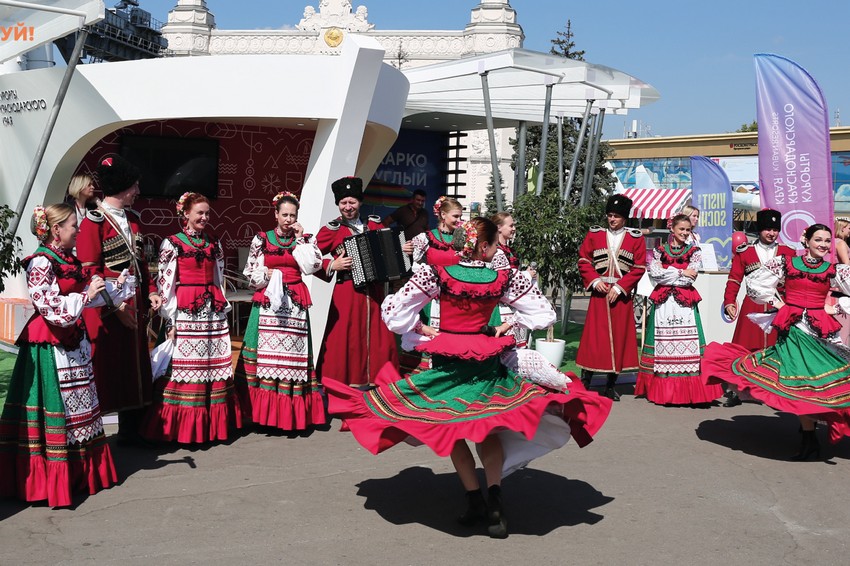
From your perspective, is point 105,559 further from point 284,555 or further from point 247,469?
point 247,469

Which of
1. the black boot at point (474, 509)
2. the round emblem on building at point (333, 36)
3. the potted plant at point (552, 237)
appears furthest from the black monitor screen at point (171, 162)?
the round emblem on building at point (333, 36)

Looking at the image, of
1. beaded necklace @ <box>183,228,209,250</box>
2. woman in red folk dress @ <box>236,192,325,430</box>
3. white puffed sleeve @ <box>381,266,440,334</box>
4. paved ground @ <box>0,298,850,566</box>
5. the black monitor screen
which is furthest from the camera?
the black monitor screen

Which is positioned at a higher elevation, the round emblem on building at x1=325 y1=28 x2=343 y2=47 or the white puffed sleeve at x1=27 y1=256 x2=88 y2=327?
the round emblem on building at x1=325 y1=28 x2=343 y2=47

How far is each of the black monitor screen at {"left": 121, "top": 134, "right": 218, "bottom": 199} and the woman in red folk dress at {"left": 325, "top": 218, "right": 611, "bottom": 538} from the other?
7.32 meters

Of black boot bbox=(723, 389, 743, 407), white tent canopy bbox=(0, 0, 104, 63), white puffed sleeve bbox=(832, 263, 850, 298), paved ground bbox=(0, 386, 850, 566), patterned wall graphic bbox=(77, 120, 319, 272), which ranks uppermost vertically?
white tent canopy bbox=(0, 0, 104, 63)

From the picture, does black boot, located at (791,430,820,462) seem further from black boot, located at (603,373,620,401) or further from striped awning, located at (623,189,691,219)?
striped awning, located at (623,189,691,219)

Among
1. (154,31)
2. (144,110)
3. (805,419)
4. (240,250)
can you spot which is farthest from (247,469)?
(154,31)

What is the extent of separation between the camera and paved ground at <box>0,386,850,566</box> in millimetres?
4551

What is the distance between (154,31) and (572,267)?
39423 millimetres

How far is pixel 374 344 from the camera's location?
7.71m

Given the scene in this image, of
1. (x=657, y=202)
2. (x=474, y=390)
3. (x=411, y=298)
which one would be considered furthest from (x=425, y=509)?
(x=657, y=202)

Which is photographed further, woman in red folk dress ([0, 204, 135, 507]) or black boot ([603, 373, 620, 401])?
black boot ([603, 373, 620, 401])

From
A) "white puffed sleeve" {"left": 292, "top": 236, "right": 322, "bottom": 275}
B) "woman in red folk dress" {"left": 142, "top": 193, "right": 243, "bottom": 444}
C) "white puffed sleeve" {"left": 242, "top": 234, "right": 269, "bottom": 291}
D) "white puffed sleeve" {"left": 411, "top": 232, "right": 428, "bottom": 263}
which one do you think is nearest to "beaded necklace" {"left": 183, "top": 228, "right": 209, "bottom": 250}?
"woman in red folk dress" {"left": 142, "top": 193, "right": 243, "bottom": 444}

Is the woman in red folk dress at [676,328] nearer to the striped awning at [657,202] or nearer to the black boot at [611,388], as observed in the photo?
the black boot at [611,388]
